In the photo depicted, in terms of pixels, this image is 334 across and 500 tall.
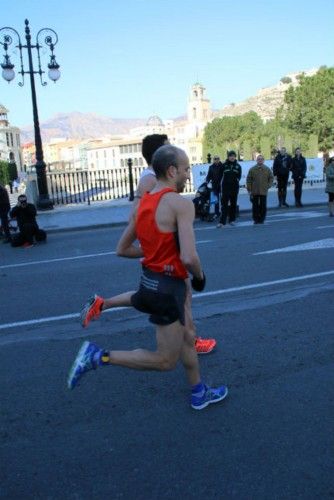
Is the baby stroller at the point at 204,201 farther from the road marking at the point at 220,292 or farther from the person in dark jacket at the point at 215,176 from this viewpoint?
the road marking at the point at 220,292

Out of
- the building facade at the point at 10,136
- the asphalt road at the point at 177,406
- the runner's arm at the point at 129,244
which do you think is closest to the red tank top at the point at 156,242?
the runner's arm at the point at 129,244

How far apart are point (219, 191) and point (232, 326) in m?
9.88

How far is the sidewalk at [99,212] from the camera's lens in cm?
1567

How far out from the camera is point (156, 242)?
324 centimetres

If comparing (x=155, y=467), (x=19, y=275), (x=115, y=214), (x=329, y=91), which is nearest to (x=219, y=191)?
(x=115, y=214)

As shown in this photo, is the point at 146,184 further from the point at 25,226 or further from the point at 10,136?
the point at 10,136

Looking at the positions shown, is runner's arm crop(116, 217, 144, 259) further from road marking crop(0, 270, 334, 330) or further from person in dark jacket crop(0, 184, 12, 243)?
person in dark jacket crop(0, 184, 12, 243)

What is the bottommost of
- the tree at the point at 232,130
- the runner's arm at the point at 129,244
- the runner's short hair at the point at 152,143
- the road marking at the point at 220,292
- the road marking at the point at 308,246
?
the road marking at the point at 220,292

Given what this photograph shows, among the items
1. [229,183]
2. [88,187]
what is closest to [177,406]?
[229,183]

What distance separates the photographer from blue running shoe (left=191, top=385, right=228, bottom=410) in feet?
11.9

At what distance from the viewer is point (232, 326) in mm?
5297

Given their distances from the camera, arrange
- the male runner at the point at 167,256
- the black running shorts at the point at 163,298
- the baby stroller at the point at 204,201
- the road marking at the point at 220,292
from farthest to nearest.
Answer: the baby stroller at the point at 204,201 → the road marking at the point at 220,292 → the black running shorts at the point at 163,298 → the male runner at the point at 167,256

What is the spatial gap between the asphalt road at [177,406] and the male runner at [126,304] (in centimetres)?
15

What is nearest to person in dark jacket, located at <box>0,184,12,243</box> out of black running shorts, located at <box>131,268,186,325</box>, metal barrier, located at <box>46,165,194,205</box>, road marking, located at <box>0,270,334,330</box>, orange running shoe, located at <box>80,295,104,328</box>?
road marking, located at <box>0,270,334,330</box>
